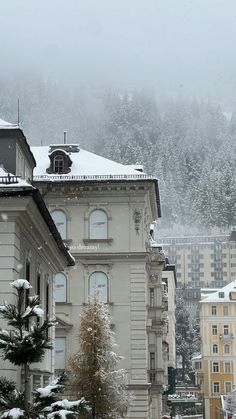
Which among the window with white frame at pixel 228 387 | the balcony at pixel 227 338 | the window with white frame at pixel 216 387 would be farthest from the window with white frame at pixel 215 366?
the balcony at pixel 227 338

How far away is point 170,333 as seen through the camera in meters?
114

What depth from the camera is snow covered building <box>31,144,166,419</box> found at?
4381 cm

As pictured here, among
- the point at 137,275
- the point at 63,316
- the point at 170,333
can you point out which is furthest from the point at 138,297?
the point at 170,333

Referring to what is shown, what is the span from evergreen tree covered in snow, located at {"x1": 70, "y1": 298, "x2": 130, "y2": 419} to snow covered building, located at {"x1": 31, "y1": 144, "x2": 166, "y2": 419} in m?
6.41

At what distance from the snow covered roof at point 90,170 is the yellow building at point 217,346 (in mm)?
63742

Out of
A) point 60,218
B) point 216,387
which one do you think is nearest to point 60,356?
point 60,218

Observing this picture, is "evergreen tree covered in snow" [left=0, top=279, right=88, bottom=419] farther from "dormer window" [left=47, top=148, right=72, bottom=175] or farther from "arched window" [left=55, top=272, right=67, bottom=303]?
"dormer window" [left=47, top=148, right=72, bottom=175]

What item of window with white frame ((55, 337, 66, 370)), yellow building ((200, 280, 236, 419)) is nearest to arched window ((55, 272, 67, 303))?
window with white frame ((55, 337, 66, 370))

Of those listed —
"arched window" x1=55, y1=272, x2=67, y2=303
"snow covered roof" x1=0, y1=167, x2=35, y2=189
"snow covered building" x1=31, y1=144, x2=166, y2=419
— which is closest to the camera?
"snow covered roof" x1=0, y1=167, x2=35, y2=189

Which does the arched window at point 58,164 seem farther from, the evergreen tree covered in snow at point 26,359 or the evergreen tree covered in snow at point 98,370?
the evergreen tree covered in snow at point 26,359

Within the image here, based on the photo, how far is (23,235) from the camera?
20.5m

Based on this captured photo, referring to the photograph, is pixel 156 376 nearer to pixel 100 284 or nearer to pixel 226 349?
pixel 100 284

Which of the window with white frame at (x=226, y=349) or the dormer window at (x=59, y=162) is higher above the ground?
the dormer window at (x=59, y=162)

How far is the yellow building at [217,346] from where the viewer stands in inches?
4154
